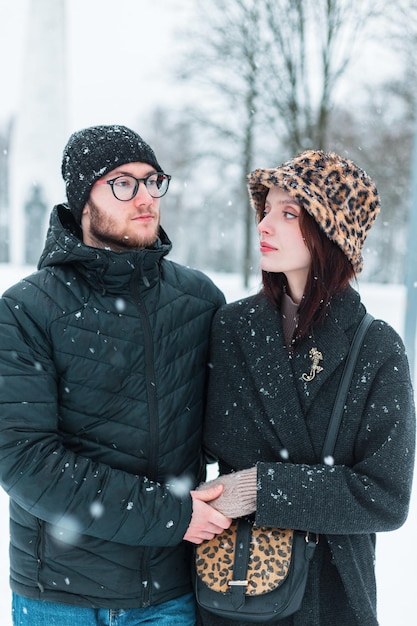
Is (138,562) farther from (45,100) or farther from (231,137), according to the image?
(231,137)

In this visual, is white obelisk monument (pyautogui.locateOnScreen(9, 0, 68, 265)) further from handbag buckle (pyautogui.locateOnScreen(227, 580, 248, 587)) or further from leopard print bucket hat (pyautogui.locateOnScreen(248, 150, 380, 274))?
handbag buckle (pyautogui.locateOnScreen(227, 580, 248, 587))

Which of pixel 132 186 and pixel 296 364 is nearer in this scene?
pixel 296 364

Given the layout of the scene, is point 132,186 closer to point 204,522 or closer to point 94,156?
point 94,156

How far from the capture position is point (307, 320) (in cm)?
242

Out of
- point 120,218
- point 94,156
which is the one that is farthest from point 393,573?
point 94,156

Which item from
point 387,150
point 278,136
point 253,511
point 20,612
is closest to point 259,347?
point 253,511

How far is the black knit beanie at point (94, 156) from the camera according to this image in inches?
100

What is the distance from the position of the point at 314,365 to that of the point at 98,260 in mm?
818

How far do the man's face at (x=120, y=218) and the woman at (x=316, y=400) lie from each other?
0.41 metres

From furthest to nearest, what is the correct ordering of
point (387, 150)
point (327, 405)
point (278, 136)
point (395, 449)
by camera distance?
1. point (387, 150)
2. point (278, 136)
3. point (327, 405)
4. point (395, 449)

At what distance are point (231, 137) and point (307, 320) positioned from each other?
45.5ft

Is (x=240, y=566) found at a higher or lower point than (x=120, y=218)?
lower

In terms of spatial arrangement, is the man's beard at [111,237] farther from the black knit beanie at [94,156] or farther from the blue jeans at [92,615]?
the blue jeans at [92,615]

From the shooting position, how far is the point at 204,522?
2.32m
